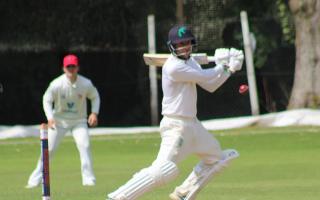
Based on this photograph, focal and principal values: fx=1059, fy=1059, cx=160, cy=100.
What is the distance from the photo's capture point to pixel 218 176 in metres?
13.9

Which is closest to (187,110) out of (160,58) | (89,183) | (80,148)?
(160,58)

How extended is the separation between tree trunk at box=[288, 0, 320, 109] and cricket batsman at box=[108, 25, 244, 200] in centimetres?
1343

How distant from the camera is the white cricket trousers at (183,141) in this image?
9.27m

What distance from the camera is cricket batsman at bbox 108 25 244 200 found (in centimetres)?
930

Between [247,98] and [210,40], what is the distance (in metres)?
1.63

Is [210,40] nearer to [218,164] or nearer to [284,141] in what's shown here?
[284,141]

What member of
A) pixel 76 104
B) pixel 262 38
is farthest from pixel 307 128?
pixel 76 104

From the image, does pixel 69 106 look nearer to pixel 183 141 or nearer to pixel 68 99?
pixel 68 99

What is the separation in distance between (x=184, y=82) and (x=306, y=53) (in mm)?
13830

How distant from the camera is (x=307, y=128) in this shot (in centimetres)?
2062

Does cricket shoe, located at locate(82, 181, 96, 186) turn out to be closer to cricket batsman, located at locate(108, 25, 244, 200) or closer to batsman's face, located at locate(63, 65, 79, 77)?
batsman's face, located at locate(63, 65, 79, 77)

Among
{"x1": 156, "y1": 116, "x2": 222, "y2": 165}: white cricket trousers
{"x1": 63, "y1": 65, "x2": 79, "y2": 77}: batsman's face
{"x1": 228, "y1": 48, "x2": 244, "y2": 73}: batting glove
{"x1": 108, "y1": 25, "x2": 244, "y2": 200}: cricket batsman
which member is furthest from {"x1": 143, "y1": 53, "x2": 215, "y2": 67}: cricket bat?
{"x1": 63, "y1": 65, "x2": 79, "y2": 77}: batsman's face

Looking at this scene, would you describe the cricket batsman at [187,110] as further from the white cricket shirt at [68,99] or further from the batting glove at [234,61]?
the white cricket shirt at [68,99]

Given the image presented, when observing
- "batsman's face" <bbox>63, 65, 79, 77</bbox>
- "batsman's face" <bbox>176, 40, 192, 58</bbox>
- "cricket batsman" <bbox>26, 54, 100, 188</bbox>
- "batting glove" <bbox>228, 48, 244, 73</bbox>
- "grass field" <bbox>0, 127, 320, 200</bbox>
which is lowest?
"grass field" <bbox>0, 127, 320, 200</bbox>
